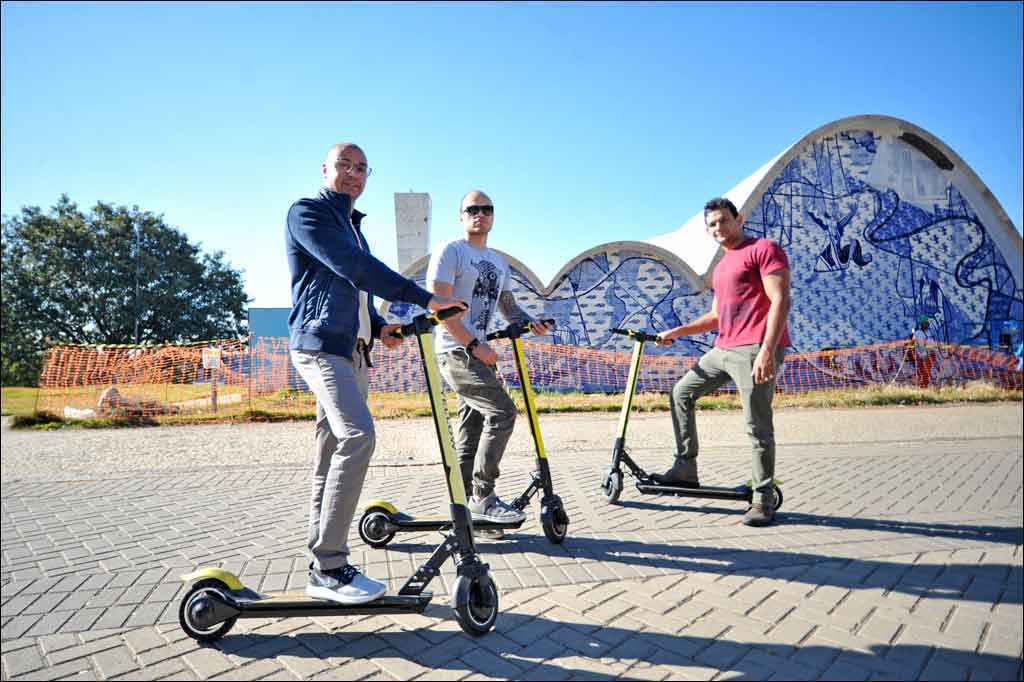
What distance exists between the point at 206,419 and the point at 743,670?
40.3ft

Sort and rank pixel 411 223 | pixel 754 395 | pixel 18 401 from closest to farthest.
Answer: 1. pixel 754 395
2. pixel 18 401
3. pixel 411 223

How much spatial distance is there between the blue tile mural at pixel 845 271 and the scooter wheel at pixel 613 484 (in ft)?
39.0

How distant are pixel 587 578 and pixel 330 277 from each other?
2248mm

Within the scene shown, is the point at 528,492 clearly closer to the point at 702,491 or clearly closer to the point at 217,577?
the point at 702,491

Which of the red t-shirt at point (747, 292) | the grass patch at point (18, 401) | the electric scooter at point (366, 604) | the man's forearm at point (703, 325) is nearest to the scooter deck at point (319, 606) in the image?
the electric scooter at point (366, 604)

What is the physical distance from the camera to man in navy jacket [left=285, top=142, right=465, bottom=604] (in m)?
2.74

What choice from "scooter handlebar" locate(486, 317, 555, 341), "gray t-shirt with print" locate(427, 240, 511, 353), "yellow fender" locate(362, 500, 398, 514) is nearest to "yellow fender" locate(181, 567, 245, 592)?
"yellow fender" locate(362, 500, 398, 514)

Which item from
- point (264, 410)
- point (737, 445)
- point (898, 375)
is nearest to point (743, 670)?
point (737, 445)

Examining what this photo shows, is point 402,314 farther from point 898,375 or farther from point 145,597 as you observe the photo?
point 898,375

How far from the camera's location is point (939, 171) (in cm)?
1894

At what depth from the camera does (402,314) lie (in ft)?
54.0

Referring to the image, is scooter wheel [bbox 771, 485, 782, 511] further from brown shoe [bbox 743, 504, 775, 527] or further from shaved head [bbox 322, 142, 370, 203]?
shaved head [bbox 322, 142, 370, 203]

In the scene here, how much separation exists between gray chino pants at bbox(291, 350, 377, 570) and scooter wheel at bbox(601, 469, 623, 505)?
285 cm

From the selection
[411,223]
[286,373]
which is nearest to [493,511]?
[286,373]
